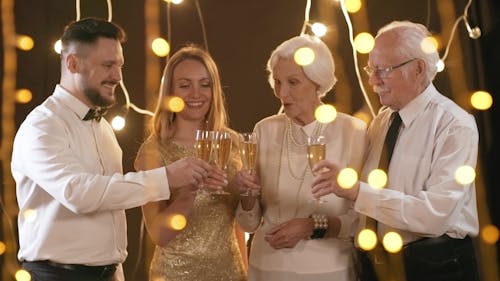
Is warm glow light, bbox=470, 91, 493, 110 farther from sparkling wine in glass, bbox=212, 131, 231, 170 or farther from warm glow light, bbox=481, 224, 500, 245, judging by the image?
sparkling wine in glass, bbox=212, 131, 231, 170

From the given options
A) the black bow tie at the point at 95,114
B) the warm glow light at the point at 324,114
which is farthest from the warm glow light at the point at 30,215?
the warm glow light at the point at 324,114

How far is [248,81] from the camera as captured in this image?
140 inches

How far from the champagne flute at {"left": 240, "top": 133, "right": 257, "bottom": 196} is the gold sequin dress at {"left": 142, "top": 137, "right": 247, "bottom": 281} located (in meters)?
0.33

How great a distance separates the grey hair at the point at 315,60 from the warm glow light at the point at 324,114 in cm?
6

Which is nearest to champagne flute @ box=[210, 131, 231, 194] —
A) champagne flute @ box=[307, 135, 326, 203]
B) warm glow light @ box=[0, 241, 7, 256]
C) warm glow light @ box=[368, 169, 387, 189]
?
champagne flute @ box=[307, 135, 326, 203]

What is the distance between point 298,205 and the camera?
247cm

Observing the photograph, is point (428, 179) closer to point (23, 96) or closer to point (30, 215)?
point (30, 215)

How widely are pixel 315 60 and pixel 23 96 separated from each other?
155 centimetres

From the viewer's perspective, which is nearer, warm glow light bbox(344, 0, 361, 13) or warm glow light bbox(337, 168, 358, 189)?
warm glow light bbox(337, 168, 358, 189)

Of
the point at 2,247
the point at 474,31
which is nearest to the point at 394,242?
the point at 474,31

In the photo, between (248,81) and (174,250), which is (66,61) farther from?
(248,81)

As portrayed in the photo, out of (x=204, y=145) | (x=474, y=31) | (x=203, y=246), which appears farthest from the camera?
(x=474, y=31)

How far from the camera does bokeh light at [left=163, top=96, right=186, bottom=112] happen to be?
2.69 meters

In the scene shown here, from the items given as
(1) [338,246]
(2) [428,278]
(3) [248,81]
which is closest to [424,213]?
(2) [428,278]
